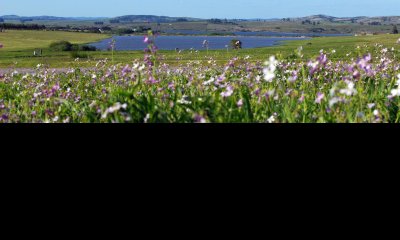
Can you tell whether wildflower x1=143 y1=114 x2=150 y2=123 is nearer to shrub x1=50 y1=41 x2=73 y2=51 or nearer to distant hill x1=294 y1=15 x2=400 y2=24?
shrub x1=50 y1=41 x2=73 y2=51

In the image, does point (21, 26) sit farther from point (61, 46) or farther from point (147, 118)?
point (147, 118)

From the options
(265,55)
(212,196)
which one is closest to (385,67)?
(265,55)

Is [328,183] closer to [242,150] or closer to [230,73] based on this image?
[242,150]

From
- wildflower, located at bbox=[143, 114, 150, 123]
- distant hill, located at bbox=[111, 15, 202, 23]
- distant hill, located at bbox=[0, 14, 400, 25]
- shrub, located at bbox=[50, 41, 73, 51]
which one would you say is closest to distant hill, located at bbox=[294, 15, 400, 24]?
distant hill, located at bbox=[0, 14, 400, 25]

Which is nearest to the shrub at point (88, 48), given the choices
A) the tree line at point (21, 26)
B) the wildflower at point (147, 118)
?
the tree line at point (21, 26)

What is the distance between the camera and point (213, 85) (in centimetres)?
377

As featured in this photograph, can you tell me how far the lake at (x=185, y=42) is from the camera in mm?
3771

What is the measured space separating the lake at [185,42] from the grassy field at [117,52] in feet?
0.25

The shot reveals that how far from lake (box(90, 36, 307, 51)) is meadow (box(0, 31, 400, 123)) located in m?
0.08

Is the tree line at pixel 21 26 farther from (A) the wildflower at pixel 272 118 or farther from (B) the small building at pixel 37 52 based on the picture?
(A) the wildflower at pixel 272 118

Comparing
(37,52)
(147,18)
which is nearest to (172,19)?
(147,18)

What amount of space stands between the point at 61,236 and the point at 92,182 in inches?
14.3

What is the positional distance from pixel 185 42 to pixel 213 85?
24.3 inches

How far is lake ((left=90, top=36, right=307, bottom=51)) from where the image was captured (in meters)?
3.77
